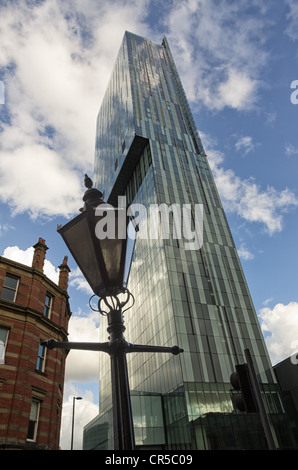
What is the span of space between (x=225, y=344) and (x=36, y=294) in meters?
27.2

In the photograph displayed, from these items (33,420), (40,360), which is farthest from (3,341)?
(33,420)

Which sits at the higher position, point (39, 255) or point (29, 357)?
point (39, 255)

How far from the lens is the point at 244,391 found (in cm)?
530

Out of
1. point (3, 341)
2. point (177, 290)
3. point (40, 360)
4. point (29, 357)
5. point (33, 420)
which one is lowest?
point (33, 420)

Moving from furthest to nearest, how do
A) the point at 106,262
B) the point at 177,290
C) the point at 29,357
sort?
the point at 177,290 → the point at 29,357 → the point at 106,262

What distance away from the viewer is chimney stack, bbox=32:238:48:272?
69.1 feet

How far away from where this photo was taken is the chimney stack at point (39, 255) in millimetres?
21062

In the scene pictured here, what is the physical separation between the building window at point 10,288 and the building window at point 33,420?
5.89 metres

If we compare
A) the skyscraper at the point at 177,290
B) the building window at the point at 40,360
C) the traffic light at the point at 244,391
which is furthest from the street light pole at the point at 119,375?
the skyscraper at the point at 177,290

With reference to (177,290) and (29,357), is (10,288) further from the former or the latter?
(177,290)

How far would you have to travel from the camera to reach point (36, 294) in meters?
19.6

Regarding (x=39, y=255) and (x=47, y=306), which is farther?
(x=39, y=255)

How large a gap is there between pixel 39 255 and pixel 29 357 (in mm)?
6954
